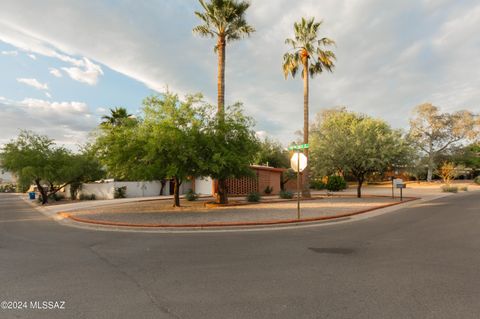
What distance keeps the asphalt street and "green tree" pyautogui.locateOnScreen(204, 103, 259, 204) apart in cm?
655

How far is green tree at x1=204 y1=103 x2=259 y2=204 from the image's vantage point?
50.1 ft

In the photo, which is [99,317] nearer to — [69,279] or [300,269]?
[69,279]

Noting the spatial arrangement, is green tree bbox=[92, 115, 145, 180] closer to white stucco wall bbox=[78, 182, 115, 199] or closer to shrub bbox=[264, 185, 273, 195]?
white stucco wall bbox=[78, 182, 115, 199]

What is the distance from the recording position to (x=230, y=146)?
1644 centimetres

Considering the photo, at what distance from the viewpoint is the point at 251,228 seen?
10531 mm

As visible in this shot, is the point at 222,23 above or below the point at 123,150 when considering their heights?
above

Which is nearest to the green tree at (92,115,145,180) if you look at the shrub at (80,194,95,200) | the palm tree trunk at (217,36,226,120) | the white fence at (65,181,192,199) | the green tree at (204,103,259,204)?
the green tree at (204,103,259,204)

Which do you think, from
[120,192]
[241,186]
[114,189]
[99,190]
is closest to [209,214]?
[241,186]

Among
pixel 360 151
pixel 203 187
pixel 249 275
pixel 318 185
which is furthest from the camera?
pixel 318 185

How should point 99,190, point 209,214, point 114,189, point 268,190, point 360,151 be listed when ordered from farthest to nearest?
point 268,190 < point 99,190 < point 114,189 < point 360,151 < point 209,214

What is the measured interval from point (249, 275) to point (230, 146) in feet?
38.0

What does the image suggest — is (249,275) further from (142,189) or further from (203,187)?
(142,189)

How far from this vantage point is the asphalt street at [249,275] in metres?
3.89

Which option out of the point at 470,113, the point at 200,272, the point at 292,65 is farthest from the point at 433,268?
the point at 470,113
